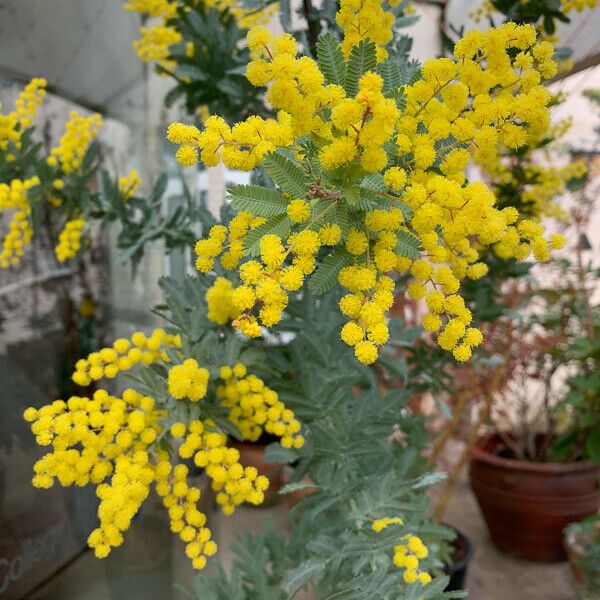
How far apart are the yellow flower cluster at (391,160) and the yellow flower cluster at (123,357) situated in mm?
267

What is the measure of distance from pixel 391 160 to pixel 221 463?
40 centimetres

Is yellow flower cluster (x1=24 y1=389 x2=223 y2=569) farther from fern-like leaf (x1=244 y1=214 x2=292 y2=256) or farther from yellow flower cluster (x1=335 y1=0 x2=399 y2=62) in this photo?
yellow flower cluster (x1=335 y1=0 x2=399 y2=62)

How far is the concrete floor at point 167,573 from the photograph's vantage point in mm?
1188

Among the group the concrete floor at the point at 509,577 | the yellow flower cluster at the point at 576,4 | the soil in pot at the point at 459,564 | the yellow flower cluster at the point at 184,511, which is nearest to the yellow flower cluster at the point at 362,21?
the yellow flower cluster at the point at 184,511

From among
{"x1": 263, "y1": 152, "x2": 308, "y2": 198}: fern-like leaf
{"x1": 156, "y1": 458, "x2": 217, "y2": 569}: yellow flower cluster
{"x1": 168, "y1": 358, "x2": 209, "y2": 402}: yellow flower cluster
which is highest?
{"x1": 263, "y1": 152, "x2": 308, "y2": 198}: fern-like leaf

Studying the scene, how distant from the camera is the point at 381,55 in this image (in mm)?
597

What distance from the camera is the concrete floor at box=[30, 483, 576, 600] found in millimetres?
1188

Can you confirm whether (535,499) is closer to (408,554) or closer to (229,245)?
(408,554)

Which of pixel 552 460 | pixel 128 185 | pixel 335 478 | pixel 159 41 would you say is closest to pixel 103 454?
pixel 335 478

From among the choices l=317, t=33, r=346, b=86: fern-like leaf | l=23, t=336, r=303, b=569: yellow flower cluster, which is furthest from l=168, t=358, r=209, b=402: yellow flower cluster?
l=317, t=33, r=346, b=86: fern-like leaf

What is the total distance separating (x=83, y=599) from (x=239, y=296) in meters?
1.02

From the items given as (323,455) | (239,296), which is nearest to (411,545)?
(323,455)

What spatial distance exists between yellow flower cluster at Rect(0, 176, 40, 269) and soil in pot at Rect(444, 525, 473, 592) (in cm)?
111

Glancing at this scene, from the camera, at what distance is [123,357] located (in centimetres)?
75
